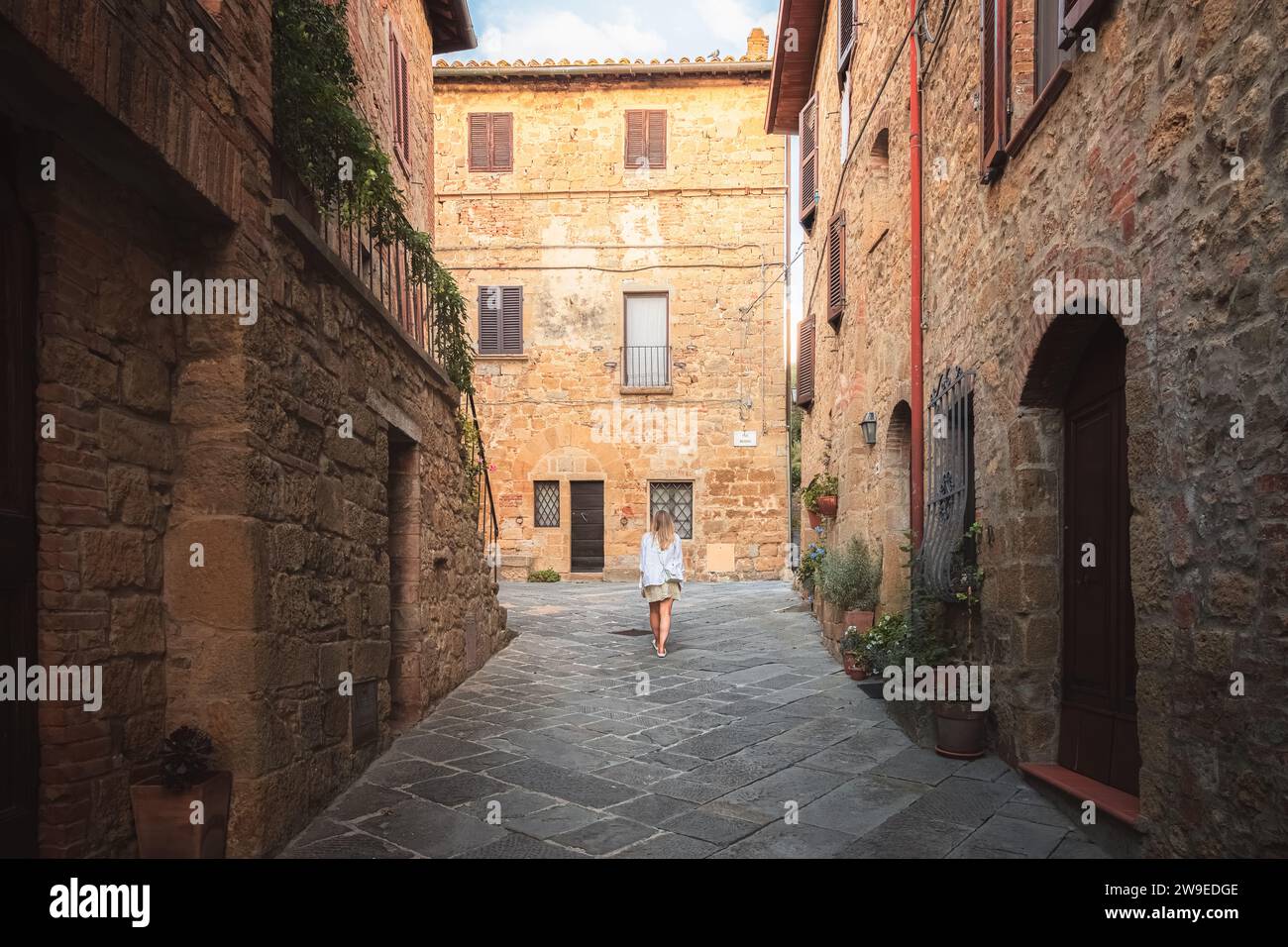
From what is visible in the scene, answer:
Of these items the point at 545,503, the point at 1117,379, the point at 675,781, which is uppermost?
the point at 1117,379

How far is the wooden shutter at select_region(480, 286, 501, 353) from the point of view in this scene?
53.0 feet

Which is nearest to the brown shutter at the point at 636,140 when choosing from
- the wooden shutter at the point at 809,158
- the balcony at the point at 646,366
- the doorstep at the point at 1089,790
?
the balcony at the point at 646,366

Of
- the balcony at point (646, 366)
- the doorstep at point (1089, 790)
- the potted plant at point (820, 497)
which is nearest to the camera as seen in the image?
the doorstep at point (1089, 790)

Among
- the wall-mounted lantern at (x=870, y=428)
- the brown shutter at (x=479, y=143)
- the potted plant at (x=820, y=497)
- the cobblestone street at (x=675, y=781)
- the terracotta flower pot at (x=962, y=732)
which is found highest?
the brown shutter at (x=479, y=143)

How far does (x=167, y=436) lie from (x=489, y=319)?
44.0 ft

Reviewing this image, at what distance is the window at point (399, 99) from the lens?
8180mm

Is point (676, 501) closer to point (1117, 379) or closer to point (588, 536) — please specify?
point (588, 536)

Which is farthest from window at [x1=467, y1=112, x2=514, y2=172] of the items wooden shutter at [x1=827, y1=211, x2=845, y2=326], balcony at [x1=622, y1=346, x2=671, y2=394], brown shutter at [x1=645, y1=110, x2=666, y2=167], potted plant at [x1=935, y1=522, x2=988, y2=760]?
potted plant at [x1=935, y1=522, x2=988, y2=760]

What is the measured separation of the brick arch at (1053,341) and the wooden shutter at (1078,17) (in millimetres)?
886

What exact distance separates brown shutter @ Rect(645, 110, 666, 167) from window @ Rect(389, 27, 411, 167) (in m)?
8.03

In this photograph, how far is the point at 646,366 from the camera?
52.9ft

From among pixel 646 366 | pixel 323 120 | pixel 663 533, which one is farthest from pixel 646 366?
pixel 323 120

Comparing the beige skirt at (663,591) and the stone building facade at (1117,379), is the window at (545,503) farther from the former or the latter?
the stone building facade at (1117,379)
